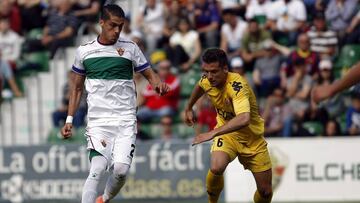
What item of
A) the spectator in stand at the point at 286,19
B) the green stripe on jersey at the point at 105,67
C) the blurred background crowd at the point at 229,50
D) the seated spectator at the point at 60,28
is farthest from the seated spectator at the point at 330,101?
the green stripe on jersey at the point at 105,67

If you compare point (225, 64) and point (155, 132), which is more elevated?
point (225, 64)

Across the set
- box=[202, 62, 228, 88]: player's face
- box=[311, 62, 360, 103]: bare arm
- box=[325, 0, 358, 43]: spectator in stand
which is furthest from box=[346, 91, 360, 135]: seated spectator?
box=[311, 62, 360, 103]: bare arm

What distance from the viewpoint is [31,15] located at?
22.6 metres

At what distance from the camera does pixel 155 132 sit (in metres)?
19.7

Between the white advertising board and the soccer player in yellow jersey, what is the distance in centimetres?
561

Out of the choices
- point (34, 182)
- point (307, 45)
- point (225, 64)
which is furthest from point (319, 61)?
point (225, 64)

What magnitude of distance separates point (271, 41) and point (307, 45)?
2.78ft

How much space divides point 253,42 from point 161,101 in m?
2.17

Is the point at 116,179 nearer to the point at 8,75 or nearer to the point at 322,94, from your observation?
the point at 322,94

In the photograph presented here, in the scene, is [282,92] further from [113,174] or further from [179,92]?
[113,174]

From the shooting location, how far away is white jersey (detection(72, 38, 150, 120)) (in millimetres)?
11453

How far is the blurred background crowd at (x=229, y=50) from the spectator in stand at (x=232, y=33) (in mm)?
20

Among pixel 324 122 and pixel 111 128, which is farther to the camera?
pixel 324 122

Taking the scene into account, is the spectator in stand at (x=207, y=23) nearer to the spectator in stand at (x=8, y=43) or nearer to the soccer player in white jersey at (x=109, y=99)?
the spectator in stand at (x=8, y=43)
